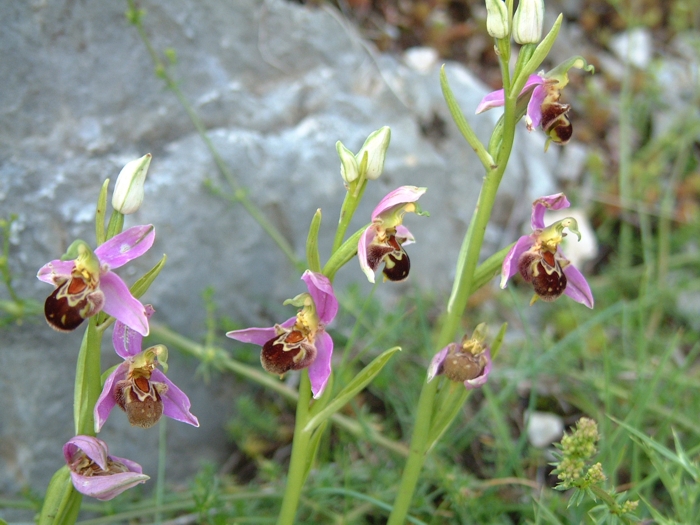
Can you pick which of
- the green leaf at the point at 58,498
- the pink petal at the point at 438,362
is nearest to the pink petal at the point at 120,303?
the green leaf at the point at 58,498

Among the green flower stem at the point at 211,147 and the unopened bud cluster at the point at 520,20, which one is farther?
the green flower stem at the point at 211,147

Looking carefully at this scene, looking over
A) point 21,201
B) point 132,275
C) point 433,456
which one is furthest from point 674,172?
point 21,201

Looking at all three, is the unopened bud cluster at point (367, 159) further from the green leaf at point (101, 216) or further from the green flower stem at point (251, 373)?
the green flower stem at point (251, 373)

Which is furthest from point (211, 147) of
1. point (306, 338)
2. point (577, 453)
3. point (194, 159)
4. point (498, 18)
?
point (577, 453)

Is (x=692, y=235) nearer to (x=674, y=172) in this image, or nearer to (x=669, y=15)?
(x=674, y=172)

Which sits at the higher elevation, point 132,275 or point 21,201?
point 21,201

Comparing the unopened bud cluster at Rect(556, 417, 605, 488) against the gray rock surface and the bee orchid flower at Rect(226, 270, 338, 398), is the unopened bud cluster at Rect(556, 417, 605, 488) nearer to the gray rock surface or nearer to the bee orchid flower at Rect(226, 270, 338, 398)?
the bee orchid flower at Rect(226, 270, 338, 398)
